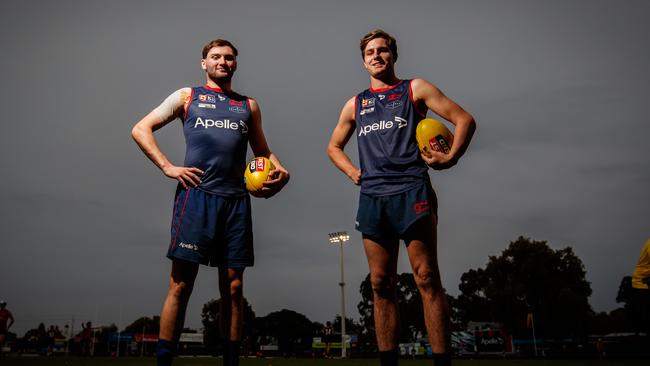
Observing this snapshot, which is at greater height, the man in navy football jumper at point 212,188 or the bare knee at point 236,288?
the man in navy football jumper at point 212,188

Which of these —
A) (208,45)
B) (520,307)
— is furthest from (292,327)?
(208,45)

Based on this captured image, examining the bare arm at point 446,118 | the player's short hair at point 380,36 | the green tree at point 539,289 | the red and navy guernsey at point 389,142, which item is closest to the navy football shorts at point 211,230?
the red and navy guernsey at point 389,142

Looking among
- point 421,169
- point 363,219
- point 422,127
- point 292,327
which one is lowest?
point 292,327

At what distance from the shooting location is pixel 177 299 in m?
3.48

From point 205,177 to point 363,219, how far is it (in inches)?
54.1

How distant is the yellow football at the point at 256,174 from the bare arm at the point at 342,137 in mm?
615

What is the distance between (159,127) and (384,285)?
7.79 ft

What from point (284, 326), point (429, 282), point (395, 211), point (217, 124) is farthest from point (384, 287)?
point (284, 326)

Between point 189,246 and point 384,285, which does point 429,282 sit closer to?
point 384,285

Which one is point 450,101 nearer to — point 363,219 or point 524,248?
point 363,219

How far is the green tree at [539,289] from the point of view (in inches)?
1746

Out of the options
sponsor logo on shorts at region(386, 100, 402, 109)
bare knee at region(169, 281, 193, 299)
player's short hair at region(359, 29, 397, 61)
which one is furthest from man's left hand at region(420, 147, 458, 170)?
bare knee at region(169, 281, 193, 299)

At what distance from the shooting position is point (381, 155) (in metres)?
3.70

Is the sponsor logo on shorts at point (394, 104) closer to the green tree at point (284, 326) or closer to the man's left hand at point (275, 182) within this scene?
the man's left hand at point (275, 182)
